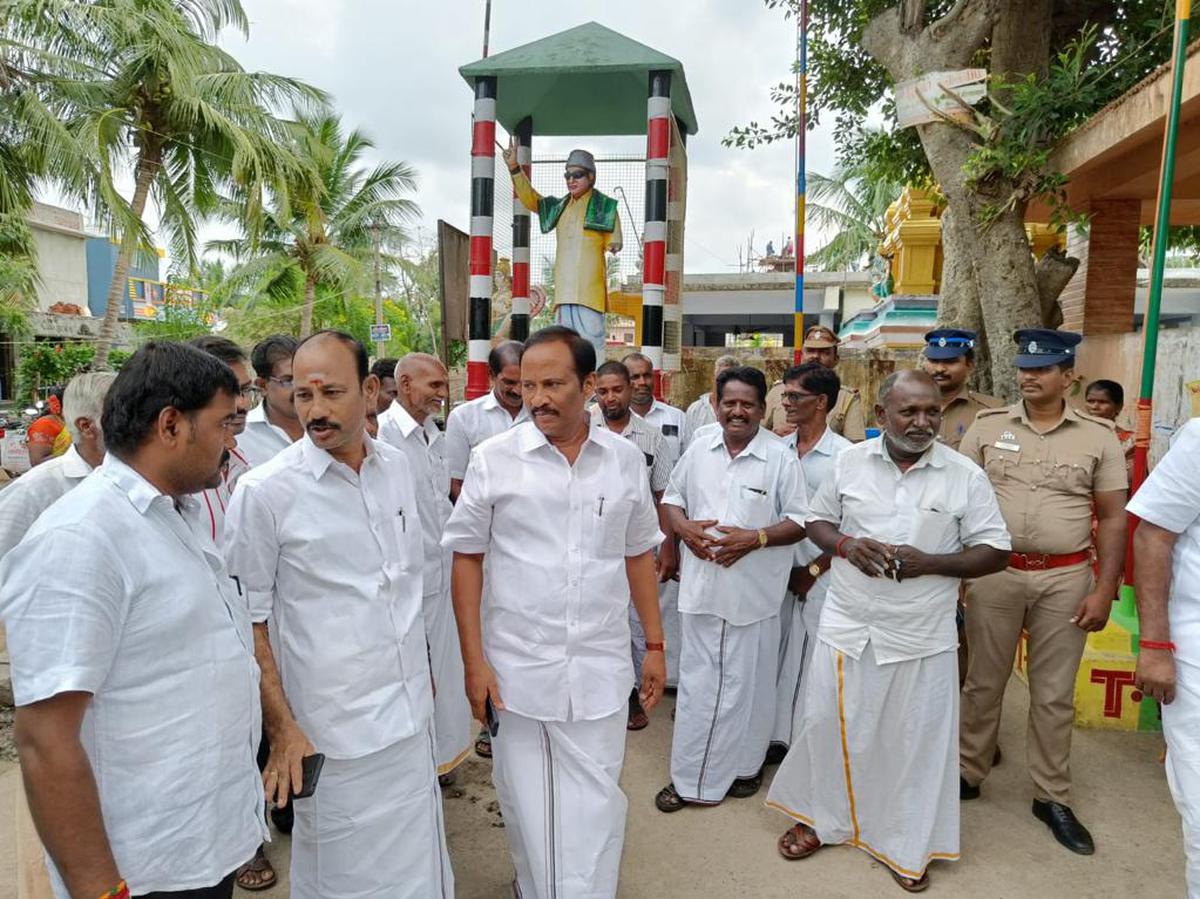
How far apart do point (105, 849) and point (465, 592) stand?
1183 millimetres

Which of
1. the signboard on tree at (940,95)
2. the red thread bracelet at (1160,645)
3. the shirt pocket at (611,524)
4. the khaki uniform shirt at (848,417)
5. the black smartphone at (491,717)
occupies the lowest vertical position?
the black smartphone at (491,717)

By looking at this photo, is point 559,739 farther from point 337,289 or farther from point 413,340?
point 413,340

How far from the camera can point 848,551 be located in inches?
115

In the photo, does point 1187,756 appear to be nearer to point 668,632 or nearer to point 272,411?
point 668,632

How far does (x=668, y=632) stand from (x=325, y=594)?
2.91m

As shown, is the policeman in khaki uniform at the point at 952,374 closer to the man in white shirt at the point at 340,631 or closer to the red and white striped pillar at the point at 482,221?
the man in white shirt at the point at 340,631

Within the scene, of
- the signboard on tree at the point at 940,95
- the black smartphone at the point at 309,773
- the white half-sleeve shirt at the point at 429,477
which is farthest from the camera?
the signboard on tree at the point at 940,95

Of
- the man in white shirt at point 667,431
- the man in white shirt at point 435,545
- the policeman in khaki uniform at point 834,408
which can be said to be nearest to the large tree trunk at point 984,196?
the policeman in khaki uniform at point 834,408

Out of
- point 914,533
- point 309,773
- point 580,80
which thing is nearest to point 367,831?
point 309,773

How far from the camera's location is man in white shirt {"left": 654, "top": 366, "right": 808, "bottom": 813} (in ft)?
11.2

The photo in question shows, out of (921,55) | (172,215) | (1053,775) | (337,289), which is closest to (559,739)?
(1053,775)

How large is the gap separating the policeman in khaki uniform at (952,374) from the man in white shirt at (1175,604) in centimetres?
166

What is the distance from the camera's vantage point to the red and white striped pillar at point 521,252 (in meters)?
7.20

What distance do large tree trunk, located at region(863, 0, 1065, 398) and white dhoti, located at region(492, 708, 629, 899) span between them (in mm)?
5439
